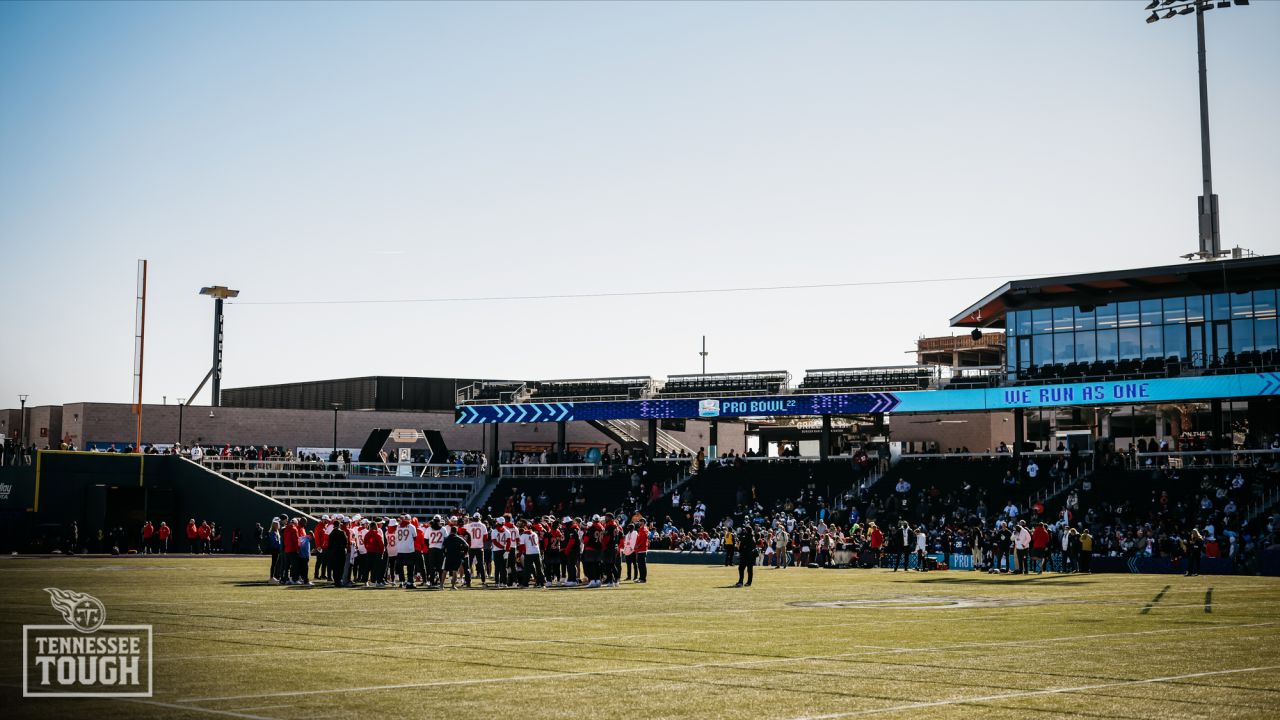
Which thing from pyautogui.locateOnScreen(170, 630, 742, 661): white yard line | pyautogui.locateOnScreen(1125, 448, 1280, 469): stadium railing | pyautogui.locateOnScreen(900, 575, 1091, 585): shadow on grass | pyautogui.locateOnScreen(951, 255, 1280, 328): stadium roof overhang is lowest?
pyautogui.locateOnScreen(900, 575, 1091, 585): shadow on grass

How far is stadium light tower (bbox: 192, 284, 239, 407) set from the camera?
8488 cm

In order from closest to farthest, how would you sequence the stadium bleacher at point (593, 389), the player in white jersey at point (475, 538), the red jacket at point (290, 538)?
the red jacket at point (290, 538) < the player in white jersey at point (475, 538) < the stadium bleacher at point (593, 389)

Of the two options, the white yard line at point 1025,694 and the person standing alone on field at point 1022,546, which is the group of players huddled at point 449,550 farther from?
the white yard line at point 1025,694

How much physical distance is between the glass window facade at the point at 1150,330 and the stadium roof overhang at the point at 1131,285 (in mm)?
307

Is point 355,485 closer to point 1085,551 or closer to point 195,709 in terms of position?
point 1085,551

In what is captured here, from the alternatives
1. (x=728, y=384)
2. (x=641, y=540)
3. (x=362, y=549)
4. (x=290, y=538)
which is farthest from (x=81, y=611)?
(x=728, y=384)

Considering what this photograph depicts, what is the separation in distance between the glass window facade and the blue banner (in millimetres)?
1770

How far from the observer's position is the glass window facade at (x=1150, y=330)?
50844 millimetres

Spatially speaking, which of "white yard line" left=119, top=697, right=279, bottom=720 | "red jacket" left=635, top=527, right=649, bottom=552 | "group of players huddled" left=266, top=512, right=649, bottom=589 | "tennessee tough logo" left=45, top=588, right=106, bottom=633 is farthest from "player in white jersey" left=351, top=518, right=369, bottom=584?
"white yard line" left=119, top=697, right=279, bottom=720

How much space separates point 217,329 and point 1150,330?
5817 cm

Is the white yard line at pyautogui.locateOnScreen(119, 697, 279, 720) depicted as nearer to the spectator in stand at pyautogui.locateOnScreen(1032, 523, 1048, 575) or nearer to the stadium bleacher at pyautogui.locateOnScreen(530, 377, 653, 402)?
the spectator in stand at pyautogui.locateOnScreen(1032, 523, 1048, 575)

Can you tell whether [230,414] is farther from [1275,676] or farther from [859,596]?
[1275,676]

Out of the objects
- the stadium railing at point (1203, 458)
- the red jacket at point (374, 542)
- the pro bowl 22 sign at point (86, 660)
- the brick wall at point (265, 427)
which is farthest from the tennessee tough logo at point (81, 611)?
the brick wall at point (265, 427)

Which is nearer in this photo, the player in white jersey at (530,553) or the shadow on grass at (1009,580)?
the player in white jersey at (530,553)
